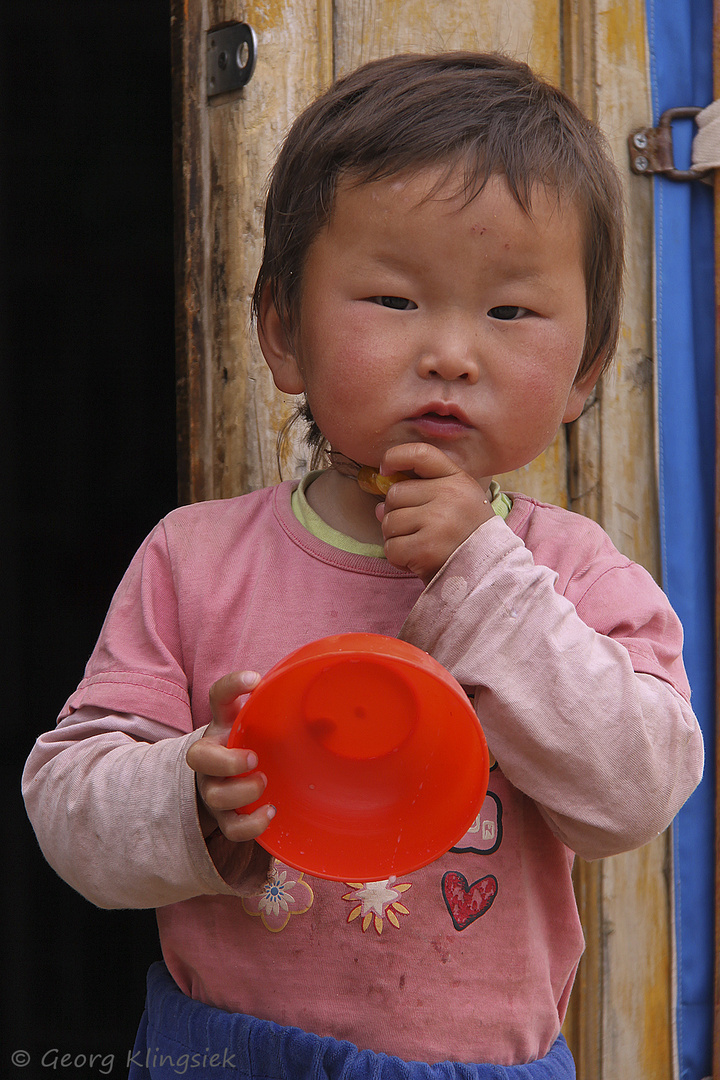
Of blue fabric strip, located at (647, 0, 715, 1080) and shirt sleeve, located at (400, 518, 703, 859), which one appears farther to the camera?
blue fabric strip, located at (647, 0, 715, 1080)

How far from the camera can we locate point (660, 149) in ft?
4.52

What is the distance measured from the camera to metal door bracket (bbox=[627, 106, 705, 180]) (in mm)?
1372

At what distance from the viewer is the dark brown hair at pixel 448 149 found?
0.87 m

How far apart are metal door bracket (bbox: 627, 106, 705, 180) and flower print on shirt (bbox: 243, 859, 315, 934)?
3.53 ft

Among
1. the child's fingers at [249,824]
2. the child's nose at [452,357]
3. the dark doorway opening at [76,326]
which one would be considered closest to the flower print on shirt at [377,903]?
the child's fingers at [249,824]

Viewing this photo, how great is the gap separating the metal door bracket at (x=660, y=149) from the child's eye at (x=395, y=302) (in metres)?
0.70

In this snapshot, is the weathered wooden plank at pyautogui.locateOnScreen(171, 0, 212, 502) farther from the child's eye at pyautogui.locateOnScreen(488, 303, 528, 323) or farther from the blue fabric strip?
the blue fabric strip

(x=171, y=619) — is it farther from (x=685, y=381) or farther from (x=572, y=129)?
(x=685, y=381)

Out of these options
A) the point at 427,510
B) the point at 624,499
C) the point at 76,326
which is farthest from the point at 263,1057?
the point at 76,326

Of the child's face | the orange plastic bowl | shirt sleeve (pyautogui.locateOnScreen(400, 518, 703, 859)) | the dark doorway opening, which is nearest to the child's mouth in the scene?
the child's face

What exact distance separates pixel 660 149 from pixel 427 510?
33.7 inches

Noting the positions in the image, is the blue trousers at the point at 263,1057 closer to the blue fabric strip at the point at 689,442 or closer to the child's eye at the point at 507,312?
the blue fabric strip at the point at 689,442

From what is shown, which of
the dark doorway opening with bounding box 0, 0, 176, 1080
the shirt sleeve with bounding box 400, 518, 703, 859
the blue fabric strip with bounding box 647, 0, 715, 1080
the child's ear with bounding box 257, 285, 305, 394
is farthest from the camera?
the dark doorway opening with bounding box 0, 0, 176, 1080

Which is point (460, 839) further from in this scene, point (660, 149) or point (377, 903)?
point (660, 149)
